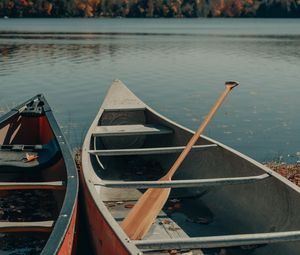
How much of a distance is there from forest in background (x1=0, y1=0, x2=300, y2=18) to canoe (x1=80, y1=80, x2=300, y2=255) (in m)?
133

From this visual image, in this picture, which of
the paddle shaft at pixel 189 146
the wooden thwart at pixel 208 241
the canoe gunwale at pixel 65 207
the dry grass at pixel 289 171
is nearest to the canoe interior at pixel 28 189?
the canoe gunwale at pixel 65 207

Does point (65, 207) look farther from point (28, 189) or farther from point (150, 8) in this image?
point (150, 8)

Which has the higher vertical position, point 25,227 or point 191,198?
point 25,227

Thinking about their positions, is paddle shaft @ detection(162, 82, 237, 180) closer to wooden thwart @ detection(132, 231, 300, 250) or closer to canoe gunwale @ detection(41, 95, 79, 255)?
canoe gunwale @ detection(41, 95, 79, 255)

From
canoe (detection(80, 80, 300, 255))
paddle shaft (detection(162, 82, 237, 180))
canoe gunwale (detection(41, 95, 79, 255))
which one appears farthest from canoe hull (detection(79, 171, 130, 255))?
paddle shaft (detection(162, 82, 237, 180))

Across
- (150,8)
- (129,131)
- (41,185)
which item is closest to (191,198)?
(129,131)

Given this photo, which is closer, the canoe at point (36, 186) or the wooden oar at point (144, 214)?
the canoe at point (36, 186)

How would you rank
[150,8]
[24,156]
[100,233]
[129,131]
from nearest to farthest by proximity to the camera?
[100,233]
[24,156]
[129,131]
[150,8]

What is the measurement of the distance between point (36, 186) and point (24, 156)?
251 cm

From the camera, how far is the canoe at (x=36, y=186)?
6.79 m

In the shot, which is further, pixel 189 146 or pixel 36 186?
pixel 189 146

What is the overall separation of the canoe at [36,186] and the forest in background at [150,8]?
131 metres

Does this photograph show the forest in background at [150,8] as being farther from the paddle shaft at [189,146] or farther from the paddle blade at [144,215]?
the paddle blade at [144,215]

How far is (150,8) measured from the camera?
495 ft
